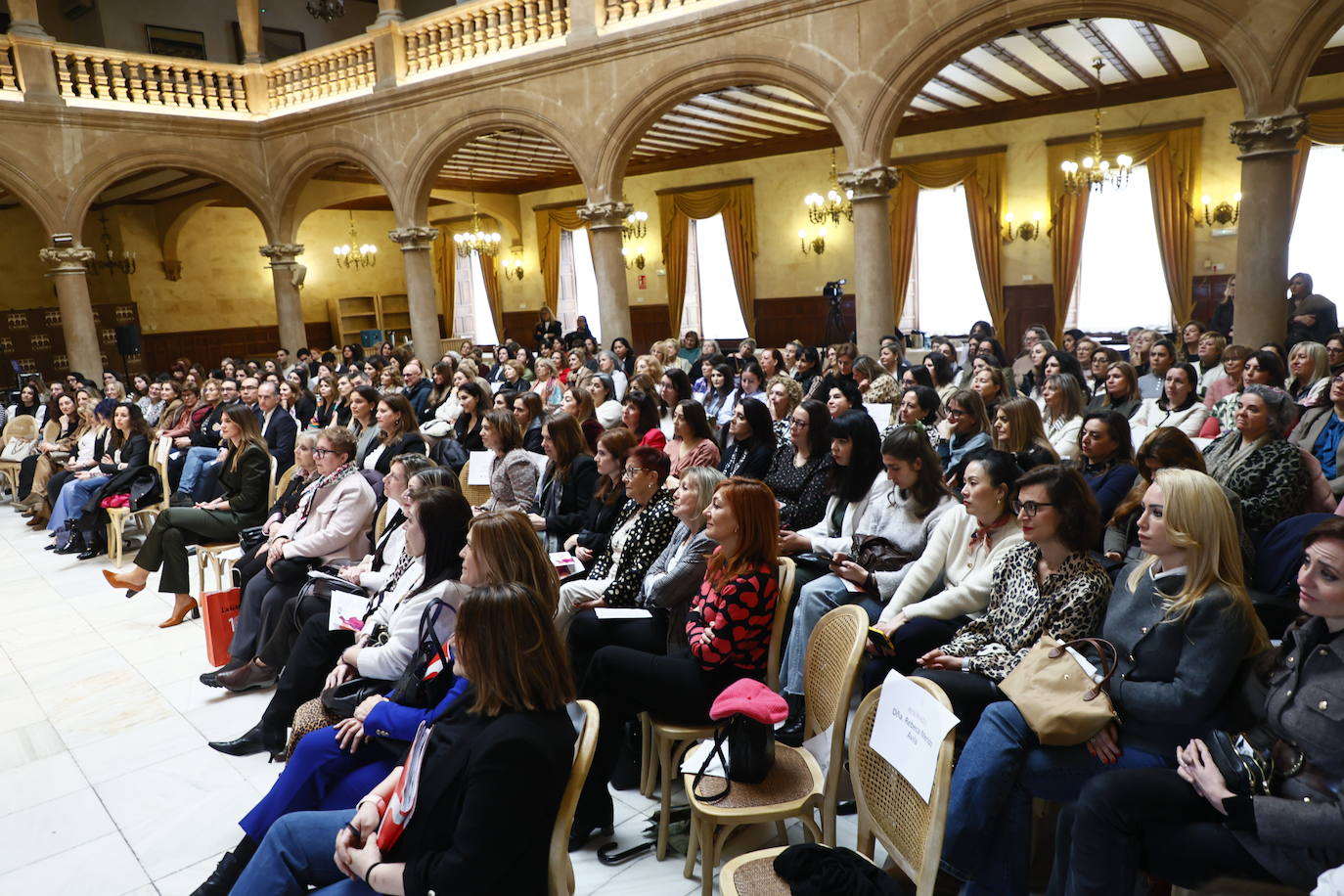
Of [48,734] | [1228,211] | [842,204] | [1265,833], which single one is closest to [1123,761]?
[1265,833]

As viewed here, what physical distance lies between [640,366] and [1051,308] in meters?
7.72

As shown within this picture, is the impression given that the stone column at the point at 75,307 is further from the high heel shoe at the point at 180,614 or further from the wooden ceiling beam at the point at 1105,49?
the wooden ceiling beam at the point at 1105,49

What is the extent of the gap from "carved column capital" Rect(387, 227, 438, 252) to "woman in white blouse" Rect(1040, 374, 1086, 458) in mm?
9641

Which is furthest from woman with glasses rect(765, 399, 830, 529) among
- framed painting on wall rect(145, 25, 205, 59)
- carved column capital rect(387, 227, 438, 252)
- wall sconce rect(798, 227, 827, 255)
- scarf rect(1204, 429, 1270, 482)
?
framed painting on wall rect(145, 25, 205, 59)

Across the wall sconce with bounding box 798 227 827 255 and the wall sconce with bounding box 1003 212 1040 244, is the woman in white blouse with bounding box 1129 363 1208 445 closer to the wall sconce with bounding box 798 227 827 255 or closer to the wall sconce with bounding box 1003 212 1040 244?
the wall sconce with bounding box 1003 212 1040 244

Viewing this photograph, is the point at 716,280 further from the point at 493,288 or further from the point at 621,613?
the point at 621,613

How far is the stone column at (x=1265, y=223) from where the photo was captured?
7250mm

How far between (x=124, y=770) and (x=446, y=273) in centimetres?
1835

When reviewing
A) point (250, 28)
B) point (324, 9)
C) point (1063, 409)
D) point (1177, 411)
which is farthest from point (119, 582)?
point (324, 9)

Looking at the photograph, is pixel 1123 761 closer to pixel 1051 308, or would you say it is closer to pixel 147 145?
pixel 1051 308

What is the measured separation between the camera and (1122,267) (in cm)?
1257

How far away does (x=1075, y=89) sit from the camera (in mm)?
11875

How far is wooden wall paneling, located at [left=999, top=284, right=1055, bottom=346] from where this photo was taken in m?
13.0

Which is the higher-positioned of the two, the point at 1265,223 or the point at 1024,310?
the point at 1265,223
